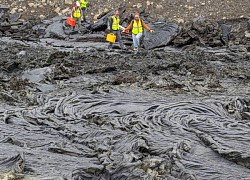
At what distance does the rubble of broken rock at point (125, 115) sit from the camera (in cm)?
461

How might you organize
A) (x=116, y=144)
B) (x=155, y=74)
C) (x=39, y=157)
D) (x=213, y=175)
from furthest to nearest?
(x=155, y=74) < (x=116, y=144) < (x=39, y=157) < (x=213, y=175)

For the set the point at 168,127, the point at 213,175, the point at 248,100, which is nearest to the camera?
the point at 213,175

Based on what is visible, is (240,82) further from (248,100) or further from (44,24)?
(44,24)

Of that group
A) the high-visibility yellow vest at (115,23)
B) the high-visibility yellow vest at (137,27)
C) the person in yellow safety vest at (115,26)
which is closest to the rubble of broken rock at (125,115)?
the high-visibility yellow vest at (137,27)

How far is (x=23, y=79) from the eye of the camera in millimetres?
9375

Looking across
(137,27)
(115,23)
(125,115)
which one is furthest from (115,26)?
(125,115)

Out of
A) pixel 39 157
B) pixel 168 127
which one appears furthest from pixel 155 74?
pixel 39 157

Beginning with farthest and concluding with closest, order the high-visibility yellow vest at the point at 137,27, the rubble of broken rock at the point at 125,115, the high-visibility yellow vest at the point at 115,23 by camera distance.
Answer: the high-visibility yellow vest at the point at 115,23, the high-visibility yellow vest at the point at 137,27, the rubble of broken rock at the point at 125,115

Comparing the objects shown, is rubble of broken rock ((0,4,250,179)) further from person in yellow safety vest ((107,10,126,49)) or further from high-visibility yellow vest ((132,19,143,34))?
person in yellow safety vest ((107,10,126,49))

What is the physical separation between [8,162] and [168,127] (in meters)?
2.31

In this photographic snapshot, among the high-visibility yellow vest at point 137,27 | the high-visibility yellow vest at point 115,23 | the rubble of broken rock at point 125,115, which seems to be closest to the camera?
the rubble of broken rock at point 125,115

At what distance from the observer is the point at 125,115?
6.52 metres

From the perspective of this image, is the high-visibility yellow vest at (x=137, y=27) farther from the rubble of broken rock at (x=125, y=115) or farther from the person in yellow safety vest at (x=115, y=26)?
the rubble of broken rock at (x=125, y=115)

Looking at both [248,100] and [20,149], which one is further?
[248,100]
